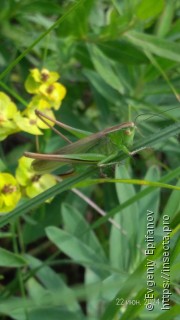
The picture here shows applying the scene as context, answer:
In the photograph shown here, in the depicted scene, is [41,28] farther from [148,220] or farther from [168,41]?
[148,220]

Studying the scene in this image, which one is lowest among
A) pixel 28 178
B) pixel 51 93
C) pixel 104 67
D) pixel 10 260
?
pixel 10 260

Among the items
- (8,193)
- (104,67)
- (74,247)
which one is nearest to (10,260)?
(8,193)

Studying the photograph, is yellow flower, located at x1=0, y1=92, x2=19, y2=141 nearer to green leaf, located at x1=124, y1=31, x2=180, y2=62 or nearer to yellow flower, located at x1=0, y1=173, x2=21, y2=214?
yellow flower, located at x1=0, y1=173, x2=21, y2=214

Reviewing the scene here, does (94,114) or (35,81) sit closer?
(35,81)

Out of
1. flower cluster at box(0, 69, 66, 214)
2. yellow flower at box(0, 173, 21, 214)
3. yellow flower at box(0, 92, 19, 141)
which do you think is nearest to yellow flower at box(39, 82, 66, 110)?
flower cluster at box(0, 69, 66, 214)

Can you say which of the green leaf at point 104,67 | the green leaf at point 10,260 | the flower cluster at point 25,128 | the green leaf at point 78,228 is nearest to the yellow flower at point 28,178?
the flower cluster at point 25,128

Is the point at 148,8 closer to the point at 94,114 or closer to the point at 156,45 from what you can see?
the point at 156,45

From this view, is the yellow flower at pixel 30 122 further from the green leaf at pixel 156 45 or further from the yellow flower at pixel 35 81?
the green leaf at pixel 156 45
